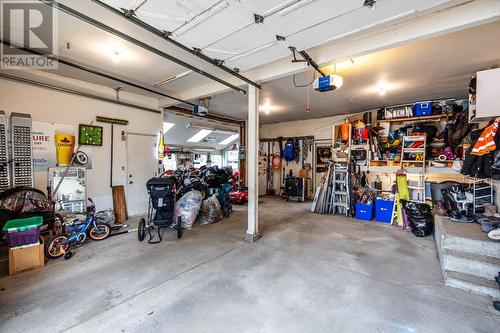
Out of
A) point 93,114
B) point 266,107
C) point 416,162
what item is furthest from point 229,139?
point 416,162

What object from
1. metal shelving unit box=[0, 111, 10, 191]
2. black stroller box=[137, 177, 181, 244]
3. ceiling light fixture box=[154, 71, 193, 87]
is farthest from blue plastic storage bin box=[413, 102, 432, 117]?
metal shelving unit box=[0, 111, 10, 191]

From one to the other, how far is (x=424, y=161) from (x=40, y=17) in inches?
278

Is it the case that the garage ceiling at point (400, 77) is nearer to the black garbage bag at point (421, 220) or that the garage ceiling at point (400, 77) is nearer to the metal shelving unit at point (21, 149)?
the black garbage bag at point (421, 220)

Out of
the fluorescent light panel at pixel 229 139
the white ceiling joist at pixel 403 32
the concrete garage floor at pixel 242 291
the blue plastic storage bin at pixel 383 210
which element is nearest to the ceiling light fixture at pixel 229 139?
the fluorescent light panel at pixel 229 139

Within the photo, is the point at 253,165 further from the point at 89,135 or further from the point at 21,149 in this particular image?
the point at 21,149

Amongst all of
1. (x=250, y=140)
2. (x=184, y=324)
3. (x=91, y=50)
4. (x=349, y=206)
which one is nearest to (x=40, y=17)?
(x=91, y=50)

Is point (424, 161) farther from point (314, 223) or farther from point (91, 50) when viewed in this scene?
point (91, 50)

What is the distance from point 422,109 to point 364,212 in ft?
9.41

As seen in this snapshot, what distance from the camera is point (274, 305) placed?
82.7 inches

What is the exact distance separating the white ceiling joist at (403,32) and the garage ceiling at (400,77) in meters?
0.64

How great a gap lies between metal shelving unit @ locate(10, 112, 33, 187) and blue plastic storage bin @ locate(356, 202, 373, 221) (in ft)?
21.4

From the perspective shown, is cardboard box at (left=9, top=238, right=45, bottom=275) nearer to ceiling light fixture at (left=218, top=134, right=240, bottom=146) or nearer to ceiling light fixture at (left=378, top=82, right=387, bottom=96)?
ceiling light fixture at (left=378, top=82, right=387, bottom=96)

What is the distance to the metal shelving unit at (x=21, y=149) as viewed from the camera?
3.58 meters

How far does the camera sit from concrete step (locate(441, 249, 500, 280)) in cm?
235
